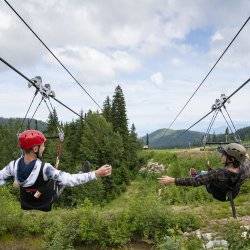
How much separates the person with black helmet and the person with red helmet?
3267mm

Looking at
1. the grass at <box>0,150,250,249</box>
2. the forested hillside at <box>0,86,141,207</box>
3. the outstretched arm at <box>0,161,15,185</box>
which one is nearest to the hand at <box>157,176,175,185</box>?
the outstretched arm at <box>0,161,15,185</box>

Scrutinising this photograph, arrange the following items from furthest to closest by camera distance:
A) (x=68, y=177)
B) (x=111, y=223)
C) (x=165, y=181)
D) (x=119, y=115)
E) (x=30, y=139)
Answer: (x=119, y=115)
(x=111, y=223)
(x=165, y=181)
(x=30, y=139)
(x=68, y=177)

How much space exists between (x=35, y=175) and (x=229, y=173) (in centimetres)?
444

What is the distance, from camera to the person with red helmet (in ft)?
30.9

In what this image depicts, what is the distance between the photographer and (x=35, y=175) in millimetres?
9719

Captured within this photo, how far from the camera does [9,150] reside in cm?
8288

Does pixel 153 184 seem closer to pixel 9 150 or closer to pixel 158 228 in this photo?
pixel 9 150

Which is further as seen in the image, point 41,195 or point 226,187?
point 226,187

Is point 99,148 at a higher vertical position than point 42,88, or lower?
higher

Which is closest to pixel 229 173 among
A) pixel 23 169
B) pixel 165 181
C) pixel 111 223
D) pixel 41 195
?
pixel 165 181

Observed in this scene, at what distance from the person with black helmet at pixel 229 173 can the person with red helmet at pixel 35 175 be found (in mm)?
3267

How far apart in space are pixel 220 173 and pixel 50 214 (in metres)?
12.1

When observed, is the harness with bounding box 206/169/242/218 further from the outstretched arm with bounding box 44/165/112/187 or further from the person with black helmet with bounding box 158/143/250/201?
the outstretched arm with bounding box 44/165/112/187

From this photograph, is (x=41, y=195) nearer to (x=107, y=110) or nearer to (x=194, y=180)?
(x=194, y=180)
